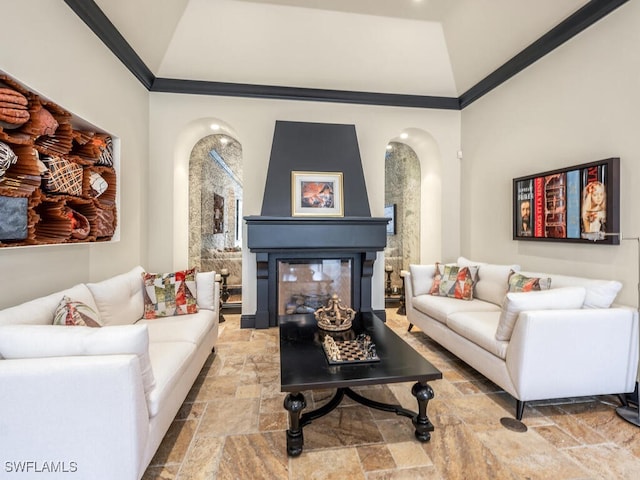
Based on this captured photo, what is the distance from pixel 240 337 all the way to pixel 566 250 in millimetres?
3602

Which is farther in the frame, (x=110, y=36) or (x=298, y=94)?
(x=298, y=94)

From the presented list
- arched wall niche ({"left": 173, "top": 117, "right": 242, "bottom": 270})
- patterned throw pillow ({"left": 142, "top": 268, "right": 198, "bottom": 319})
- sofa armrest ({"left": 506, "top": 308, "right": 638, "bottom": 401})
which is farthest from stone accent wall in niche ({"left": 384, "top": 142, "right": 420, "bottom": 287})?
patterned throw pillow ({"left": 142, "top": 268, "right": 198, "bottom": 319})

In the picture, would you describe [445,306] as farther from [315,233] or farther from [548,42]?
[548,42]

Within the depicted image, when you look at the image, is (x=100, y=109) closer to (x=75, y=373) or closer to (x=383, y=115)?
(x=75, y=373)

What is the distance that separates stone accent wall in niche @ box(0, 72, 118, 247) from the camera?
172 cm

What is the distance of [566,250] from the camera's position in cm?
293

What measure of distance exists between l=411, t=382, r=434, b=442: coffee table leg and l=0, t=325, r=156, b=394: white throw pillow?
63.0 inches

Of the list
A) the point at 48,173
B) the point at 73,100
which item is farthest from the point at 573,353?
the point at 73,100

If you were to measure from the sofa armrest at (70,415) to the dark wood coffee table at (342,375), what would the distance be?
2.48ft

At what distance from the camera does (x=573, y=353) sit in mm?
2111

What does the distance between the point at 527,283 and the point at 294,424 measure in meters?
2.33

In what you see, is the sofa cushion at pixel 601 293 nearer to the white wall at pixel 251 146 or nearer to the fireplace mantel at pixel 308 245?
the fireplace mantel at pixel 308 245

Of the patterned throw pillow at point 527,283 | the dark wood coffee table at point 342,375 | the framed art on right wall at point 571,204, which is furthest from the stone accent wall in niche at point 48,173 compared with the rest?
the framed art on right wall at point 571,204

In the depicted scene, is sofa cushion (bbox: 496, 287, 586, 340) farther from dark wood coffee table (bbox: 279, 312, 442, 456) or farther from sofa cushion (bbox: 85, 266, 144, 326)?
sofa cushion (bbox: 85, 266, 144, 326)
